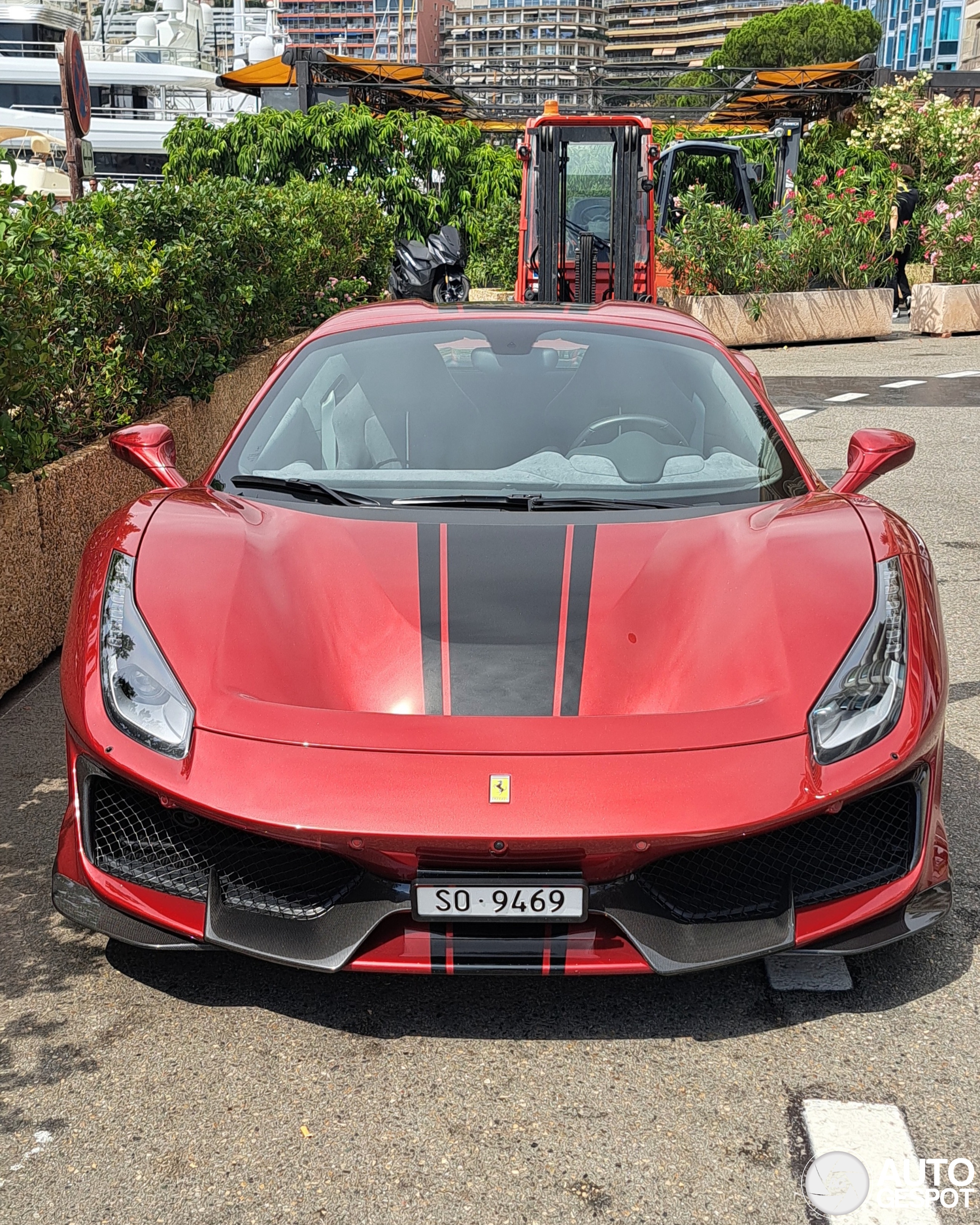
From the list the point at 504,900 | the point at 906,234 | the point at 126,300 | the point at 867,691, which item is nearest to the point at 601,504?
the point at 867,691

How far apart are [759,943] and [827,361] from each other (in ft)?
45.2

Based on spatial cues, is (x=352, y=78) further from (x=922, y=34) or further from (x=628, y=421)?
(x=922, y=34)

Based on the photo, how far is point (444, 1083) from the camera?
2.46 meters

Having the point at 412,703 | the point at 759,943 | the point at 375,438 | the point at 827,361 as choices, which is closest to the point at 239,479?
the point at 375,438

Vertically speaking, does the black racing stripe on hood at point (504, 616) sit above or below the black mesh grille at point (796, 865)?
above

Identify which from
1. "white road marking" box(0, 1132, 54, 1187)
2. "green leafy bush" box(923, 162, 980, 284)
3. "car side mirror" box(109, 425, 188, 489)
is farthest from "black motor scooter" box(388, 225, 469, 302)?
"white road marking" box(0, 1132, 54, 1187)

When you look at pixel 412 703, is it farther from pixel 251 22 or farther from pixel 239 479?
pixel 251 22

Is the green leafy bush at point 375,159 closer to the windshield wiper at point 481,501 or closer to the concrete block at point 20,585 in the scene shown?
the concrete block at point 20,585

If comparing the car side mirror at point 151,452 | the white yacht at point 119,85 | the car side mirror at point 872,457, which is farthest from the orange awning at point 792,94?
the car side mirror at point 151,452

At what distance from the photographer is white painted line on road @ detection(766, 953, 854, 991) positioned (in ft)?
9.18

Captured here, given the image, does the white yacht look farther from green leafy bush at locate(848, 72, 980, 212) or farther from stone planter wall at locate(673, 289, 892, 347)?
stone planter wall at locate(673, 289, 892, 347)

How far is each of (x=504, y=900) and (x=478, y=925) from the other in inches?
3.6

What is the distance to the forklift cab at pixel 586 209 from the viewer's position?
1466 cm

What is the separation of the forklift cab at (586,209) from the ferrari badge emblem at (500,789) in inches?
505
